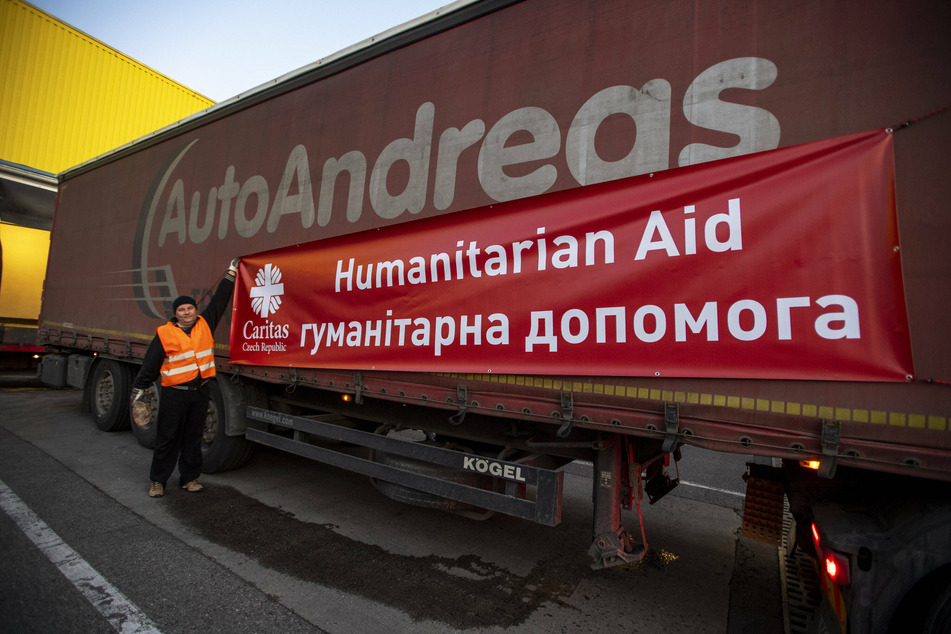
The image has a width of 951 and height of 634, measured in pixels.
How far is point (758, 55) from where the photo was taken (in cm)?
222

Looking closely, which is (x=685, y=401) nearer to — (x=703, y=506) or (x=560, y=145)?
(x=560, y=145)

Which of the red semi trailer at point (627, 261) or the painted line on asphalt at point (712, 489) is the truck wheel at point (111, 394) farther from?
the painted line on asphalt at point (712, 489)

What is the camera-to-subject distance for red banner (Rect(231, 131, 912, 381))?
191 centimetres

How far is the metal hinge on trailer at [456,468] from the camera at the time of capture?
278cm

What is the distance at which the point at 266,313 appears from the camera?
4156 mm

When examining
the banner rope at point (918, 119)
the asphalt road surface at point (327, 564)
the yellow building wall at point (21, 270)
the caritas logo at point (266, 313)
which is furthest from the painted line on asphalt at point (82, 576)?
the yellow building wall at point (21, 270)

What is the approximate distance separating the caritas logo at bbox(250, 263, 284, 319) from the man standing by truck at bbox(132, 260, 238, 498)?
40cm

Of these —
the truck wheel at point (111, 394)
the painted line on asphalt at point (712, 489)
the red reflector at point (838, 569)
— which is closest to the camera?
the red reflector at point (838, 569)

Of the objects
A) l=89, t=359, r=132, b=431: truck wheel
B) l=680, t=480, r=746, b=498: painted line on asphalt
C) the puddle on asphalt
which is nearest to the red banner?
the puddle on asphalt

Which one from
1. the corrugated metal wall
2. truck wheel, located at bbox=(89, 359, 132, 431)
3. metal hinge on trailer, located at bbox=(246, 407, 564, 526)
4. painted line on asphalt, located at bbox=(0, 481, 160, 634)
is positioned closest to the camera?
painted line on asphalt, located at bbox=(0, 481, 160, 634)

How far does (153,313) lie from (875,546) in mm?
6404

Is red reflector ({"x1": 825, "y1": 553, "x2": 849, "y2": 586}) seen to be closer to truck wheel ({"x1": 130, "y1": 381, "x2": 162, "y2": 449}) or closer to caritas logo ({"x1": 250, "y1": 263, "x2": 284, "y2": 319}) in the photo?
caritas logo ({"x1": 250, "y1": 263, "x2": 284, "y2": 319})

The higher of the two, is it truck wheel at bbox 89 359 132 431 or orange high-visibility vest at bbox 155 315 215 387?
orange high-visibility vest at bbox 155 315 215 387

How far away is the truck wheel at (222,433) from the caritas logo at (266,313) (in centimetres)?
59
